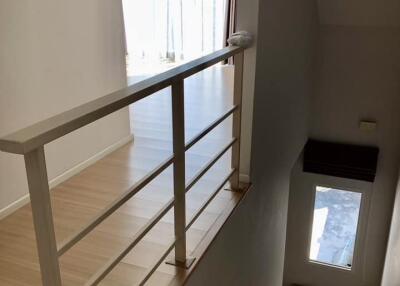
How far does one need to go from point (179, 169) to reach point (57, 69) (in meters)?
1.13

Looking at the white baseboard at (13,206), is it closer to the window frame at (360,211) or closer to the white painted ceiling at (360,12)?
the white painted ceiling at (360,12)

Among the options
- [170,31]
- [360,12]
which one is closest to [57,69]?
[360,12]

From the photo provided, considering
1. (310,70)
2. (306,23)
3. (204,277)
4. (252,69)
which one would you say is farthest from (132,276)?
(310,70)

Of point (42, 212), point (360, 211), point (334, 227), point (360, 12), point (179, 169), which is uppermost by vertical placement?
point (360, 12)

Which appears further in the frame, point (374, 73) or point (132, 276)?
point (374, 73)

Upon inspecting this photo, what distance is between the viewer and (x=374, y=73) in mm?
4867

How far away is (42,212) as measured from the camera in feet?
3.74

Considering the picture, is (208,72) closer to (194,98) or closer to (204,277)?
(194,98)

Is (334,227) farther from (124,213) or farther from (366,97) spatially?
(124,213)

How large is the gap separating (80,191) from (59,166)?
21 cm

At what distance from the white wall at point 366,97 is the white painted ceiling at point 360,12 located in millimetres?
101

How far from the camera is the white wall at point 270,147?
260 cm

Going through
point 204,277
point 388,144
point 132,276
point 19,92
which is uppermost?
point 19,92

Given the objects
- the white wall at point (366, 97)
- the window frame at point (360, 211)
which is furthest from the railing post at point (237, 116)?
the window frame at point (360, 211)
